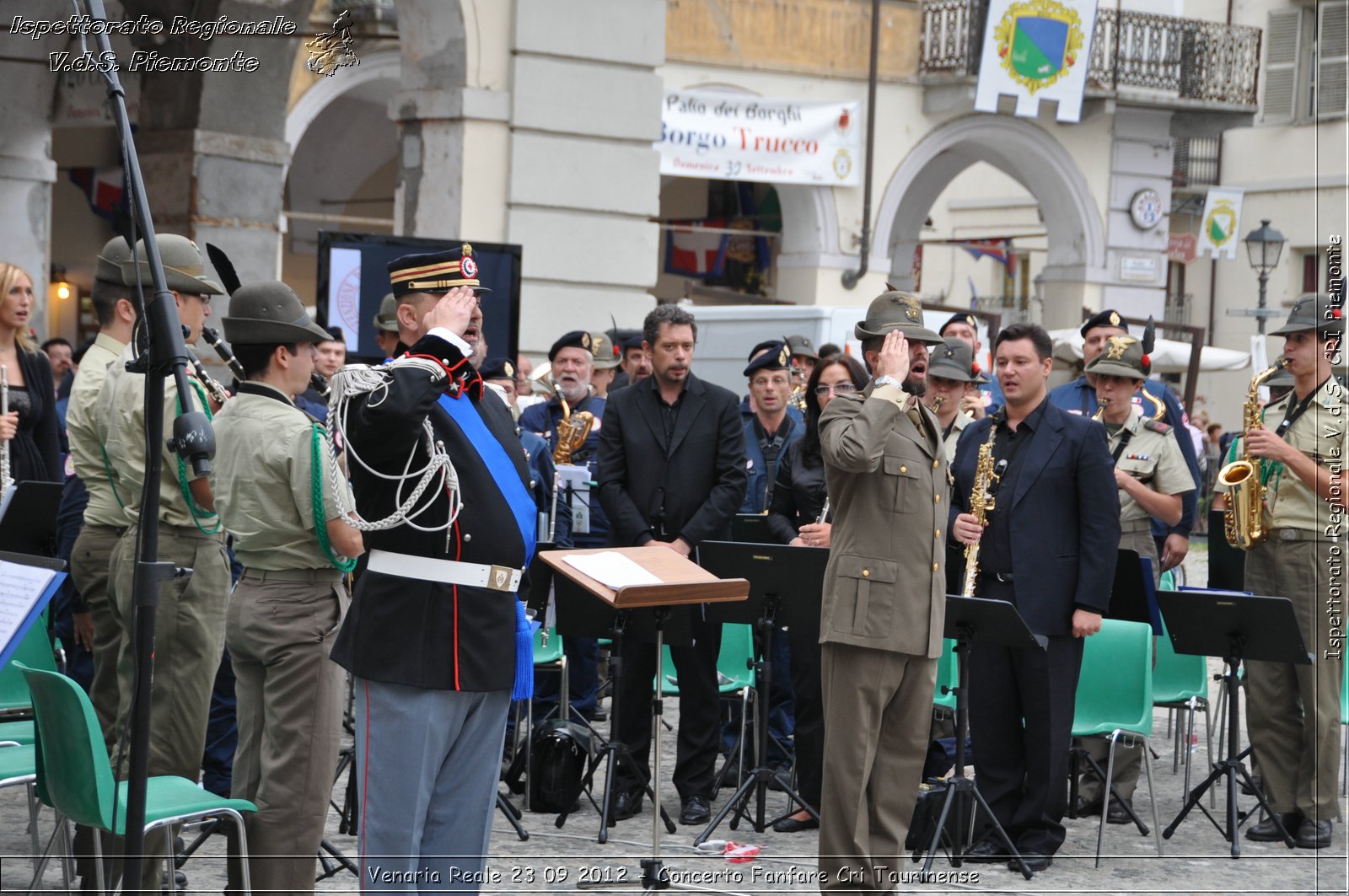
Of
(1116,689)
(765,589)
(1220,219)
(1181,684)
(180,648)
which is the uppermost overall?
(1220,219)

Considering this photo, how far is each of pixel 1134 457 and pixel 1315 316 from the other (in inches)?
49.0

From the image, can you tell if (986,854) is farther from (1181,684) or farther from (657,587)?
(657,587)

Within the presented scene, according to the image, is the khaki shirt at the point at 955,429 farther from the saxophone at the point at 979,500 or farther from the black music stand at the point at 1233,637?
the black music stand at the point at 1233,637

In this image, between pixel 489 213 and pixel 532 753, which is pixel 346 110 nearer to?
pixel 489 213

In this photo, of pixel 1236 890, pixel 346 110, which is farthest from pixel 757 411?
pixel 346 110

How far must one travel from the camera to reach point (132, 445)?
554 cm

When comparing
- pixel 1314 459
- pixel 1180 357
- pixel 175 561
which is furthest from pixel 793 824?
pixel 1180 357

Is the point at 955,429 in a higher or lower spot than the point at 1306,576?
higher

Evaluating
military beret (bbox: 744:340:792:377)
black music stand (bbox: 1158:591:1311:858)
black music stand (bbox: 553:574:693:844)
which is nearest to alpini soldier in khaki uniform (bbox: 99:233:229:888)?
black music stand (bbox: 553:574:693:844)

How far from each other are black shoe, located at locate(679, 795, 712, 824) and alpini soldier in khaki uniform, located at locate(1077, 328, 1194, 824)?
193cm

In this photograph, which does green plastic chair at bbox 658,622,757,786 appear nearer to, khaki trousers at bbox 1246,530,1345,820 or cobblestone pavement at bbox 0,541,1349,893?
cobblestone pavement at bbox 0,541,1349,893

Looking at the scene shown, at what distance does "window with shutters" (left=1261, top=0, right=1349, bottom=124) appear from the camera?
29516 mm

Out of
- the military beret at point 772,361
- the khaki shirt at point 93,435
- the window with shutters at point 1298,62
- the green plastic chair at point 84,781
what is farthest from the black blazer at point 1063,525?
the window with shutters at point 1298,62

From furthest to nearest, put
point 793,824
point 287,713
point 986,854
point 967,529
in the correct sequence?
point 793,824
point 986,854
point 967,529
point 287,713
